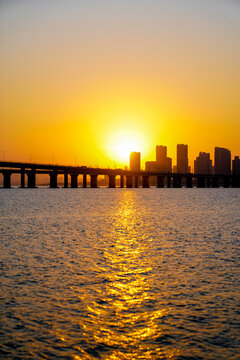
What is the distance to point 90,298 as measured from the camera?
15.7 metres

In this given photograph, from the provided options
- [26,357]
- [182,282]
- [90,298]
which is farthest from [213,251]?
[26,357]

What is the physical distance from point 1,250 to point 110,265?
30.5 ft

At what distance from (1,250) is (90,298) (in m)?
13.8

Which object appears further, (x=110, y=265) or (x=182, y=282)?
(x=110, y=265)

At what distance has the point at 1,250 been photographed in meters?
27.5

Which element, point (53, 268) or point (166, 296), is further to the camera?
point (53, 268)

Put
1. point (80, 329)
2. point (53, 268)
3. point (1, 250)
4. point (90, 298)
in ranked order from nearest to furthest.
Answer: point (80, 329) < point (90, 298) < point (53, 268) < point (1, 250)

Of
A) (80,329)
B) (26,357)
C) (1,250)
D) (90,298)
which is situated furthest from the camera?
(1,250)

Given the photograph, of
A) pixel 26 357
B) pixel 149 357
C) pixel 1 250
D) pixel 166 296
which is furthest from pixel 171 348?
pixel 1 250

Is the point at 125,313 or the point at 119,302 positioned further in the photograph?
the point at 119,302

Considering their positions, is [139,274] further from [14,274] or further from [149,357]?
[149,357]

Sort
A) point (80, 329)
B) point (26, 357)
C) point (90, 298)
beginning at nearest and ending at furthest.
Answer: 1. point (26, 357)
2. point (80, 329)
3. point (90, 298)

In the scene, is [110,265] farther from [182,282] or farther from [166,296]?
[166,296]

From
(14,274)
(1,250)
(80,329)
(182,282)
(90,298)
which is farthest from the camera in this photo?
(1,250)
